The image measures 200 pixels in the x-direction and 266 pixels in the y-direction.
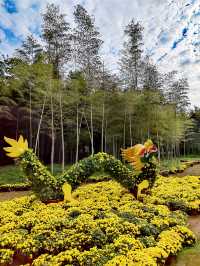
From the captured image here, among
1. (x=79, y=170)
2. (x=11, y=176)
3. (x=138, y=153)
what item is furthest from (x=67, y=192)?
(x=11, y=176)

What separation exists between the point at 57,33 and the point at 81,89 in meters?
2.81

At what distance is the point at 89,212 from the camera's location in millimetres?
5348

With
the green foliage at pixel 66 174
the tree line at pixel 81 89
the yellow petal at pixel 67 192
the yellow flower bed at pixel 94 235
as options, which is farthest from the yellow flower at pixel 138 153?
the tree line at pixel 81 89

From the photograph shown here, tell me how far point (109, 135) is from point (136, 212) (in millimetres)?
14152

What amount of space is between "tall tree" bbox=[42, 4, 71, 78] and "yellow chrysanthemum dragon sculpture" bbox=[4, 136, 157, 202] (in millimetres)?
8222

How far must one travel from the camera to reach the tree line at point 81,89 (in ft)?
45.6

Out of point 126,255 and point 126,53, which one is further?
point 126,53

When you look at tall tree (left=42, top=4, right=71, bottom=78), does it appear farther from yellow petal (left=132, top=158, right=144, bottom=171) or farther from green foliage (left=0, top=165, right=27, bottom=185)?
yellow petal (left=132, top=158, right=144, bottom=171)

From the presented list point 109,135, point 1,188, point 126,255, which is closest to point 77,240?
point 126,255

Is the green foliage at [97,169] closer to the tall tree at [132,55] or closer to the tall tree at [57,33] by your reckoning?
the tall tree at [57,33]

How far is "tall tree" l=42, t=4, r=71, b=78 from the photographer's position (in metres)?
13.8

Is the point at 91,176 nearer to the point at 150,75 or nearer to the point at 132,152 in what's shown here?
the point at 132,152

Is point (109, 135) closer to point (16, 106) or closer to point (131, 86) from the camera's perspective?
point (131, 86)

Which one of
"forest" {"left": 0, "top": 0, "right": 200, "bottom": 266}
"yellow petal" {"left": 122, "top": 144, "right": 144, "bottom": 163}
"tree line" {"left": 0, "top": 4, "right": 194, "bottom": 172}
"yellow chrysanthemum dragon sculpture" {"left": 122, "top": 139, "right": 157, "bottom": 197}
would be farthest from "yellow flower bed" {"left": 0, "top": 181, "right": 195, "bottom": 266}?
"tree line" {"left": 0, "top": 4, "right": 194, "bottom": 172}
